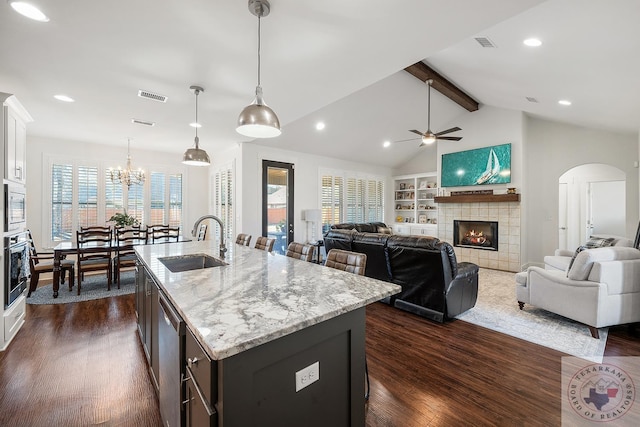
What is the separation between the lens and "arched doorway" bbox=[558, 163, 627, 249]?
6.16 m

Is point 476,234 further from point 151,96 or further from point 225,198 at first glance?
point 151,96

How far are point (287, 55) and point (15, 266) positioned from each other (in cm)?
357

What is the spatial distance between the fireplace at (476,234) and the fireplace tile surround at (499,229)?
0.29 ft

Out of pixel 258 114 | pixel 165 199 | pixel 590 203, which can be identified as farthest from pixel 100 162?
pixel 590 203

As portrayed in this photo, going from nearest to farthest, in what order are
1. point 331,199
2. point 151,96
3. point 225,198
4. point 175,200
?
1. point 151,96
2. point 225,198
3. point 175,200
4. point 331,199

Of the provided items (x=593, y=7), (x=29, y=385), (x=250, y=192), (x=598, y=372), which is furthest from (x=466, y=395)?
(x=250, y=192)

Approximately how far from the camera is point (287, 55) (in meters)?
2.40

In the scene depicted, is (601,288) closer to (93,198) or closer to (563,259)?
(563,259)

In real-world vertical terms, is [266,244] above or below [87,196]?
below

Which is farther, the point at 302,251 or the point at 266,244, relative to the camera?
the point at 266,244

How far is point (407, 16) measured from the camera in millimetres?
1902

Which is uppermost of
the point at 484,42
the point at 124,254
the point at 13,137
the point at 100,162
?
the point at 484,42

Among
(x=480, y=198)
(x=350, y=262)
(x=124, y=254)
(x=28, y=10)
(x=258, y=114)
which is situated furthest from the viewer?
(x=480, y=198)

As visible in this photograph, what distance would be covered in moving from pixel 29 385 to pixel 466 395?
331 centimetres
